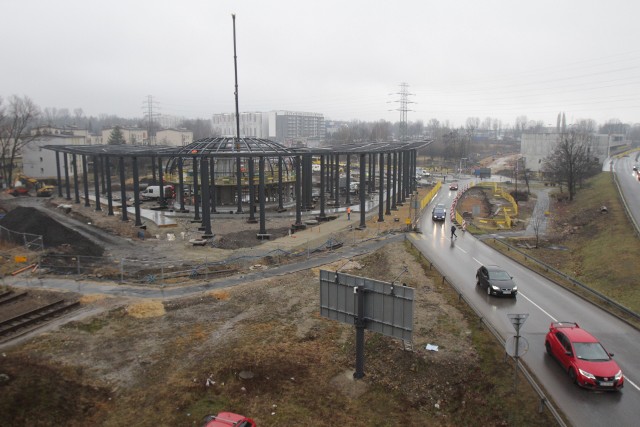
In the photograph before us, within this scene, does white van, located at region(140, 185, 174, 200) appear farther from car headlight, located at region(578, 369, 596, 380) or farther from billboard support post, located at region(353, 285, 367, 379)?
car headlight, located at region(578, 369, 596, 380)

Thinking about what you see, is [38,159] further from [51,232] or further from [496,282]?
[496,282]

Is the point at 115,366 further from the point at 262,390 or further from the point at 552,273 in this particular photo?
the point at 552,273

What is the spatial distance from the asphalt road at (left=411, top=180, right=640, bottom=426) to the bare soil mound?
25509mm

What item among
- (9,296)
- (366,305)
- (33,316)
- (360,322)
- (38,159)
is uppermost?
(38,159)

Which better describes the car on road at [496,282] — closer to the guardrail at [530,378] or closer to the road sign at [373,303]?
the guardrail at [530,378]

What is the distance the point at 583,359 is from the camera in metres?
15.3

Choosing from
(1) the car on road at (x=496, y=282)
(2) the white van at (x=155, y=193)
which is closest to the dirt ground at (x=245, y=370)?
(1) the car on road at (x=496, y=282)

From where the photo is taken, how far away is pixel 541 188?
262ft

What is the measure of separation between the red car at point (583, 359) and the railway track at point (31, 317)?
854 inches

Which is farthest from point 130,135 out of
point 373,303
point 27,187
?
point 373,303

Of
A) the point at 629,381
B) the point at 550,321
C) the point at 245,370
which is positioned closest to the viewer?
the point at 629,381

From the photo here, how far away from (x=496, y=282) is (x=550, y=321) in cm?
402

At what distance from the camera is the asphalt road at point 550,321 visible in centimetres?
1383

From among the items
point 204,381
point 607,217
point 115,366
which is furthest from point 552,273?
point 115,366
